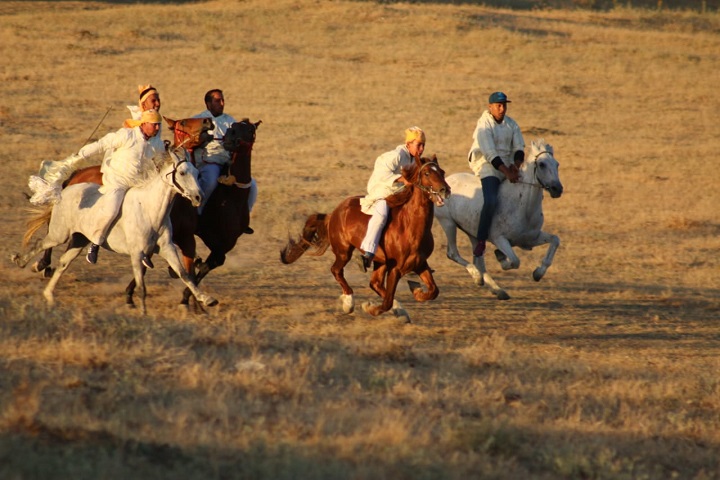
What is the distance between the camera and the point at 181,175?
10664mm

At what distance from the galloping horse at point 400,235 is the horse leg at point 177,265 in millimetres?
1801

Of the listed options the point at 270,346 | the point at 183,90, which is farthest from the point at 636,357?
the point at 183,90

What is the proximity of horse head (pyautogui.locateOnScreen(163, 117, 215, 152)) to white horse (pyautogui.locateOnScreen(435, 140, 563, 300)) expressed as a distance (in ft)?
11.9

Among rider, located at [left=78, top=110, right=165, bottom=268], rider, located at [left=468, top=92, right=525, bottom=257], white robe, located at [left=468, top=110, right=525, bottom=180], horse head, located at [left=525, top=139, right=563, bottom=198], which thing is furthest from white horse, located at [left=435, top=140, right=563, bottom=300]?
rider, located at [left=78, top=110, right=165, bottom=268]

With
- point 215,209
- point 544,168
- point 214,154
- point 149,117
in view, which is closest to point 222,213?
point 215,209

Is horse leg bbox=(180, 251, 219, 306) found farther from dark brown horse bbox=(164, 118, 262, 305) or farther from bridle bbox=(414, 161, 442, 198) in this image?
bridle bbox=(414, 161, 442, 198)

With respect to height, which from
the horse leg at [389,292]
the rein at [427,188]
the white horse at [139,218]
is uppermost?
the rein at [427,188]

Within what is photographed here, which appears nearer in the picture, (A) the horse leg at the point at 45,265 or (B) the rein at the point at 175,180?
(B) the rein at the point at 175,180

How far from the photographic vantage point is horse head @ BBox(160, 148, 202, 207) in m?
10.6

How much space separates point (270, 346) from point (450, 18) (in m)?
28.7

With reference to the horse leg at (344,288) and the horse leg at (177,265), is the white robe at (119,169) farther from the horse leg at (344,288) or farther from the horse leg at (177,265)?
the horse leg at (344,288)

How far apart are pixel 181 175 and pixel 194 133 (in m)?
1.02

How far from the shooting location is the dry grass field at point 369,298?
7.03 metres

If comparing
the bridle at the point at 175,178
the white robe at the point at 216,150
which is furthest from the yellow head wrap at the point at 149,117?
the bridle at the point at 175,178
